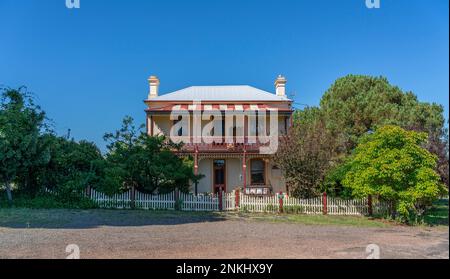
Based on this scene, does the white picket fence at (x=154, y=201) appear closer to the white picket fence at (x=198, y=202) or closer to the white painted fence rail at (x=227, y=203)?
the white painted fence rail at (x=227, y=203)

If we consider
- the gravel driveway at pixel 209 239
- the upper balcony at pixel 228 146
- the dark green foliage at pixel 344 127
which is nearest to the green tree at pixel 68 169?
the gravel driveway at pixel 209 239

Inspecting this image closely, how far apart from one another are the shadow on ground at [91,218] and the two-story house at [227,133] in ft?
23.7

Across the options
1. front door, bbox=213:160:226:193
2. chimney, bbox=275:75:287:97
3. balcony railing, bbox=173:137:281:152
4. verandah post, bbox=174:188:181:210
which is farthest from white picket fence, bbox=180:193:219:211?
chimney, bbox=275:75:287:97

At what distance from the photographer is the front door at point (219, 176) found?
79.8ft

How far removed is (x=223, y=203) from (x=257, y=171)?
7477 mm

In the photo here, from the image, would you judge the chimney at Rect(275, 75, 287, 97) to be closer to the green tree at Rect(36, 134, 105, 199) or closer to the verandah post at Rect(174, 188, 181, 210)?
the verandah post at Rect(174, 188, 181, 210)

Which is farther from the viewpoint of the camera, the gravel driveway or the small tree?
the small tree

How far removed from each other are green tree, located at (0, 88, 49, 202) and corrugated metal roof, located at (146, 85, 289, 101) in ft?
33.1

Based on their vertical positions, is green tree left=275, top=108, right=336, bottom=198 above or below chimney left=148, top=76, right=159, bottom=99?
below

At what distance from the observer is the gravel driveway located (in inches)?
316

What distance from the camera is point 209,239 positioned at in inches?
384

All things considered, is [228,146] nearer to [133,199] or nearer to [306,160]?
[306,160]
